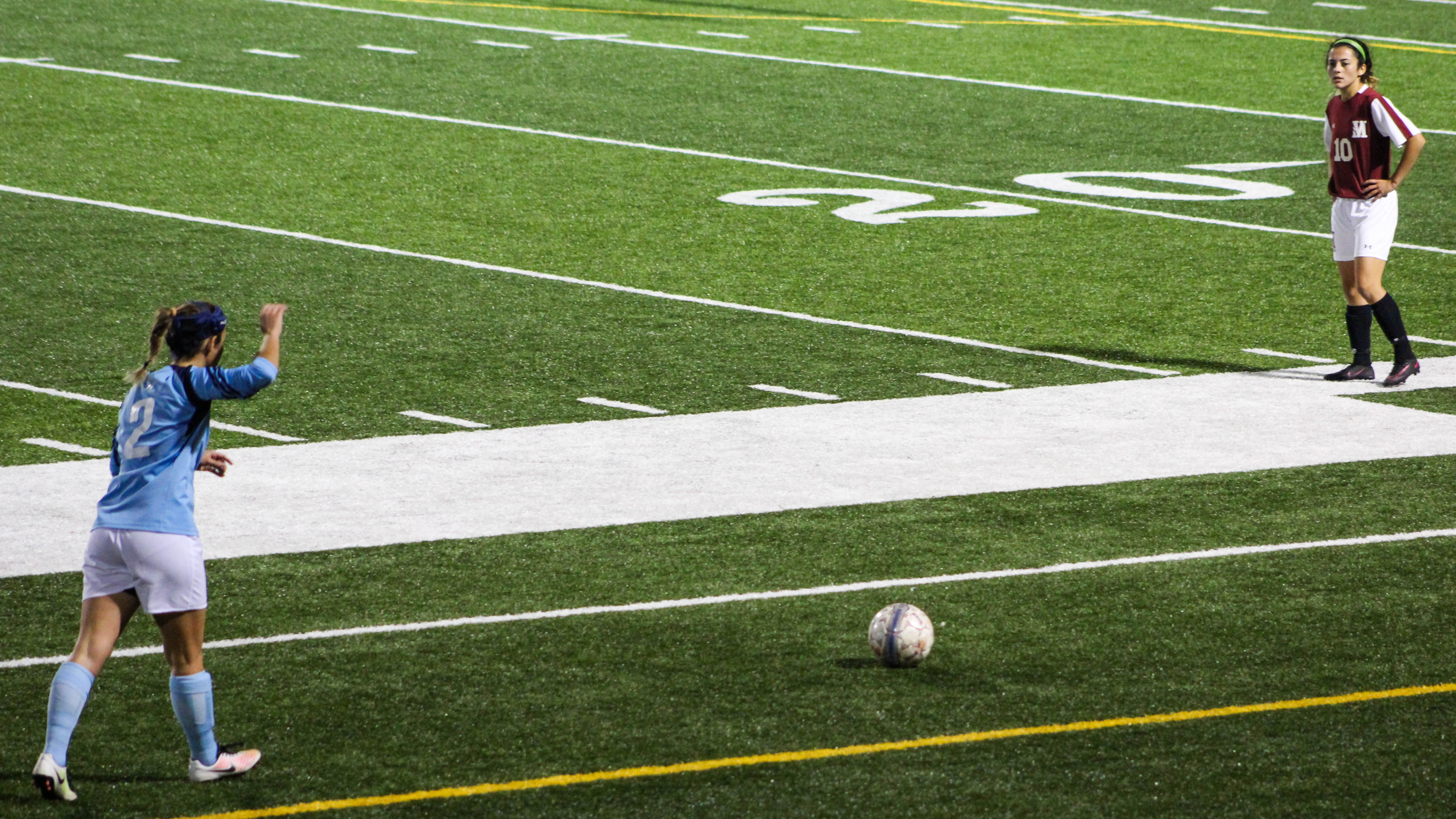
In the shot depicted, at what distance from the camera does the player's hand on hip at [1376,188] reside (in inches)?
446

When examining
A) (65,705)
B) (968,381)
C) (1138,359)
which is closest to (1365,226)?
(1138,359)

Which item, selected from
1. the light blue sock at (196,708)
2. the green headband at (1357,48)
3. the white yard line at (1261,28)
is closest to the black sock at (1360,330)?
the green headband at (1357,48)

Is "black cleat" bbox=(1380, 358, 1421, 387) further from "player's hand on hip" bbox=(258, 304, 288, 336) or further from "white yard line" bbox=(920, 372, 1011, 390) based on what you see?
"player's hand on hip" bbox=(258, 304, 288, 336)

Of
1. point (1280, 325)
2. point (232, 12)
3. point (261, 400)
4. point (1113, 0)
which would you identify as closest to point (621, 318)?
point (261, 400)

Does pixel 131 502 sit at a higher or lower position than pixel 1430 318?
higher

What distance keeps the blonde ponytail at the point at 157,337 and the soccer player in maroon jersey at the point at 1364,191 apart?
23.3 ft

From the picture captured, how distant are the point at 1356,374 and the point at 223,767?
7.34m

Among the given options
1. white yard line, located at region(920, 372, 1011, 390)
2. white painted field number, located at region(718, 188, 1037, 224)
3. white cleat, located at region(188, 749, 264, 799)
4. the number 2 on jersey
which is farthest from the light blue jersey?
white painted field number, located at region(718, 188, 1037, 224)

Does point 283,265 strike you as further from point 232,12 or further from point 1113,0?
point 1113,0

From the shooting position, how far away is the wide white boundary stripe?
7410 mm

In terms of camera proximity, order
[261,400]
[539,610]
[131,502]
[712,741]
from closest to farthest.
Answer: [131,502] < [712,741] < [539,610] < [261,400]

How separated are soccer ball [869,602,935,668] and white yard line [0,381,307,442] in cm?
411

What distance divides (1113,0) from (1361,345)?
2215cm

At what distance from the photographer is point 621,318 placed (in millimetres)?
13367
